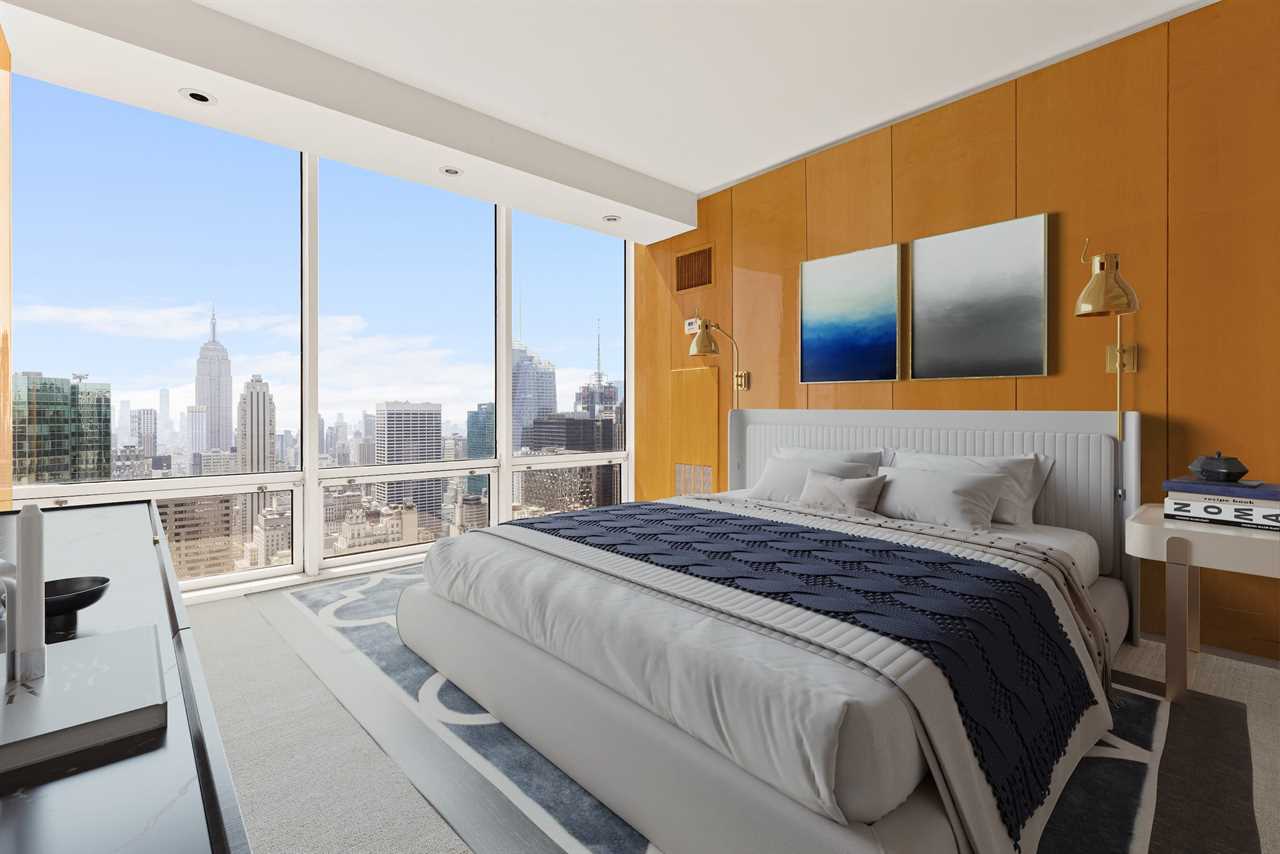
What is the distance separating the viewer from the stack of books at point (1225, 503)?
2119mm

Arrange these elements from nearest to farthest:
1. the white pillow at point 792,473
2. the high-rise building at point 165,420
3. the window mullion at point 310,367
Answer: the white pillow at point 792,473 → the high-rise building at point 165,420 → the window mullion at point 310,367

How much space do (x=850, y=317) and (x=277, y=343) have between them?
3.70m

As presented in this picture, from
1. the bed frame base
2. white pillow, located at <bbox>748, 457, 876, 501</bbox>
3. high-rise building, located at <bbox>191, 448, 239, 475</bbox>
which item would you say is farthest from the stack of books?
high-rise building, located at <bbox>191, 448, 239, 475</bbox>

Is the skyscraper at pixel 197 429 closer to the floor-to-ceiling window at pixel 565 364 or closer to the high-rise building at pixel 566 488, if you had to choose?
the floor-to-ceiling window at pixel 565 364

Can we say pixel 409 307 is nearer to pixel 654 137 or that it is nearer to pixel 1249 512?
pixel 654 137

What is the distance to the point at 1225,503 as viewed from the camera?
2209 mm

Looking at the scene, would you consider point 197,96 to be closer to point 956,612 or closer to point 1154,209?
point 956,612

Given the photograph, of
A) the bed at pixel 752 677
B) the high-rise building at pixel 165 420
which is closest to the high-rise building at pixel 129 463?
the high-rise building at pixel 165 420

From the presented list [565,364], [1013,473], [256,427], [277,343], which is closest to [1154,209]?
[1013,473]

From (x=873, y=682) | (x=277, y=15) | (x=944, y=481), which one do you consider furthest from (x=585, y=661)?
(x=277, y=15)

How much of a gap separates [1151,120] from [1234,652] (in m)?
2.42

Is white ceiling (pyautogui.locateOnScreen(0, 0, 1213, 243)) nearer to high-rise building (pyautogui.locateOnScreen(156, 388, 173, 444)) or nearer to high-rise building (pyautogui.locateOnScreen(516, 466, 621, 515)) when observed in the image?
high-rise building (pyautogui.locateOnScreen(156, 388, 173, 444))

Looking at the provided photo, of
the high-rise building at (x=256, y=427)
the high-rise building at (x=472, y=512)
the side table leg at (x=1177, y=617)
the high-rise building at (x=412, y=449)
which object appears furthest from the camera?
the high-rise building at (x=472, y=512)

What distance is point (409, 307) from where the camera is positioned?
4516mm
